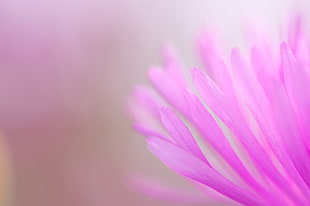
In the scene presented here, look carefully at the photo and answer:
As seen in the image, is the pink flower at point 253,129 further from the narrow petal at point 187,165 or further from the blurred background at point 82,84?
the blurred background at point 82,84

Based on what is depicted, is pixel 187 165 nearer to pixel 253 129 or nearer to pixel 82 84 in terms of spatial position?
pixel 253 129

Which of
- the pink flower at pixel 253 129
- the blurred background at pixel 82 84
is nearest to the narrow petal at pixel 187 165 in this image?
the pink flower at pixel 253 129

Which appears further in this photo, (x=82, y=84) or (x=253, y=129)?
(x=82, y=84)

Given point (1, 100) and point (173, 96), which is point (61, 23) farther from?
point (173, 96)

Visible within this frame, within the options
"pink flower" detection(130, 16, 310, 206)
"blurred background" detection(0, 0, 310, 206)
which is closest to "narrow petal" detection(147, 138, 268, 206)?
"pink flower" detection(130, 16, 310, 206)

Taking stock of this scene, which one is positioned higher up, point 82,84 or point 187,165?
point 82,84

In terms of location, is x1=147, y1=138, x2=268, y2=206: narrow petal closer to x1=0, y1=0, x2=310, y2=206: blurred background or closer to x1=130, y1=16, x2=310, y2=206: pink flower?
x1=130, y1=16, x2=310, y2=206: pink flower

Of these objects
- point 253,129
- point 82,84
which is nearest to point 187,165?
point 253,129

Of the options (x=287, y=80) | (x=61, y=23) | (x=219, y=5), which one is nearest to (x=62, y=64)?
(x=61, y=23)
